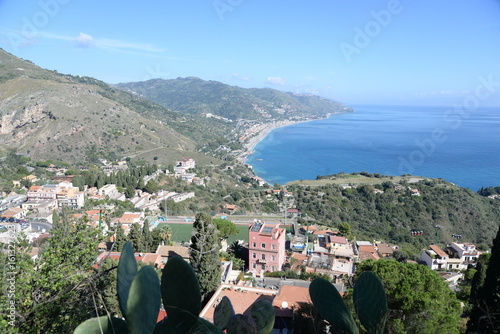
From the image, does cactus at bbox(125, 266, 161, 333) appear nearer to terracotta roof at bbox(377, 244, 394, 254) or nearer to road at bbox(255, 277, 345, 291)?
road at bbox(255, 277, 345, 291)

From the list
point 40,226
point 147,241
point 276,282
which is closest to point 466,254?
point 276,282

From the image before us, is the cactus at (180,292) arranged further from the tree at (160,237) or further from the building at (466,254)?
the building at (466,254)

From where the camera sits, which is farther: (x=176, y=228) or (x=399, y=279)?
(x=176, y=228)

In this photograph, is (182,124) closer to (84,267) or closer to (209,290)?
(209,290)

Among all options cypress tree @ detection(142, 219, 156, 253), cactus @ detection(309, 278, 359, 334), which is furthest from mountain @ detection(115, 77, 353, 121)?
cactus @ detection(309, 278, 359, 334)

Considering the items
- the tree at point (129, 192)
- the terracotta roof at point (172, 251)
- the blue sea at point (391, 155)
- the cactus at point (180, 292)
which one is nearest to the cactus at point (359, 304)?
the cactus at point (180, 292)

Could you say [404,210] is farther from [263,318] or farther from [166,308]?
[166,308]

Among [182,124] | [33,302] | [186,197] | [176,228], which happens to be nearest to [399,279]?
[33,302]
